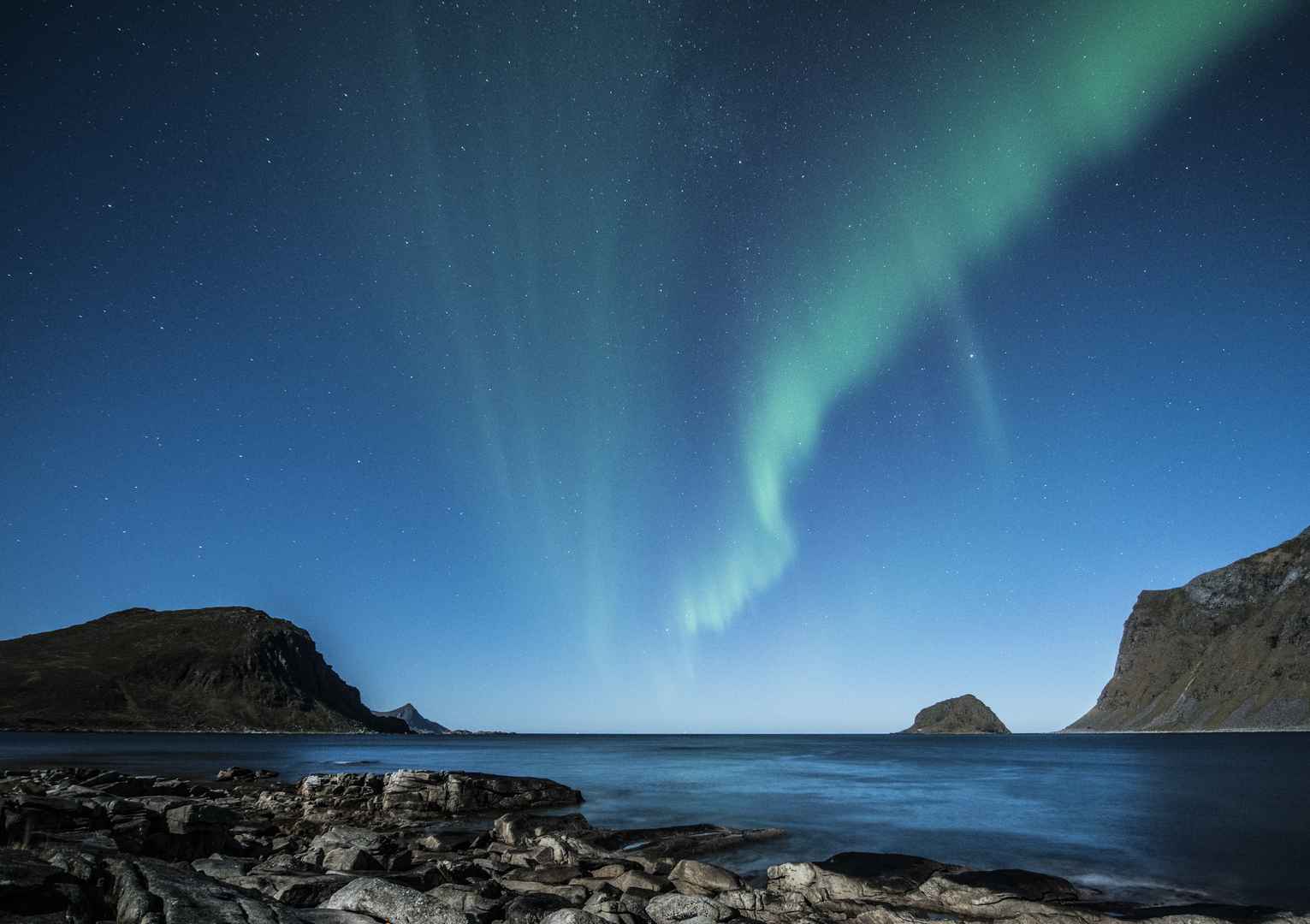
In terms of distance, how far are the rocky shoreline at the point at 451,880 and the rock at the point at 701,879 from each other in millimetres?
62

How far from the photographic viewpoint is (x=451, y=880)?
21.9 metres

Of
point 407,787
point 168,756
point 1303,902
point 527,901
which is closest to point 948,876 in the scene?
point 1303,902

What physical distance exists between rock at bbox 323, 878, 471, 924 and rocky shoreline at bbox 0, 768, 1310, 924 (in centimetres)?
4

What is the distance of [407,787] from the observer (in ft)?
144

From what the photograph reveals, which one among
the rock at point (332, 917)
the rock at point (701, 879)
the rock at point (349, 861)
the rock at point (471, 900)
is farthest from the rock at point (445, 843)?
the rock at point (332, 917)

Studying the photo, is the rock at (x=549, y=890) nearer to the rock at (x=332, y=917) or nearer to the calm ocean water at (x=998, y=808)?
the rock at (x=332, y=917)

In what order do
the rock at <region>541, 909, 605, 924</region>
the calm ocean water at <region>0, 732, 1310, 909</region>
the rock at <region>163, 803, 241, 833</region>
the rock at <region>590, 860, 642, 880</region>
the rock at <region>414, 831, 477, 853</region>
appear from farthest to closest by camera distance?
the calm ocean water at <region>0, 732, 1310, 909</region> < the rock at <region>414, 831, 477, 853</region> < the rock at <region>163, 803, 241, 833</region> < the rock at <region>590, 860, 642, 880</region> < the rock at <region>541, 909, 605, 924</region>

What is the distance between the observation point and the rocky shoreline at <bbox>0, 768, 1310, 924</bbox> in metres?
12.1

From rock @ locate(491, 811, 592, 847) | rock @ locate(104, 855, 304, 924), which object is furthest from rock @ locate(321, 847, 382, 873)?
rock @ locate(104, 855, 304, 924)

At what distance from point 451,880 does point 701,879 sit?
8428 millimetres

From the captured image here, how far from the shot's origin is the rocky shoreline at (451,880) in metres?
12.1

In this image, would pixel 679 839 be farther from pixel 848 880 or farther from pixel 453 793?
pixel 453 793

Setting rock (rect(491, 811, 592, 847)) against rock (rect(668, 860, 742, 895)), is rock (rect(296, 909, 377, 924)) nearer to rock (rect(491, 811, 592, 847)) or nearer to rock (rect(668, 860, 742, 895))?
rock (rect(668, 860, 742, 895))

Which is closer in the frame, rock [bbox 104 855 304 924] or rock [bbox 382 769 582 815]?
rock [bbox 104 855 304 924]
